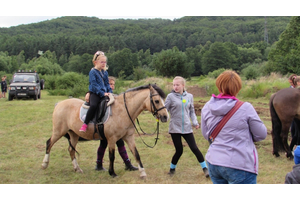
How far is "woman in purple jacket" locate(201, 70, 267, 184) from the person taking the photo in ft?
7.64

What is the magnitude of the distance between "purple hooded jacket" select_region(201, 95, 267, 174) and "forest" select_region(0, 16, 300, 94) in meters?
20.2

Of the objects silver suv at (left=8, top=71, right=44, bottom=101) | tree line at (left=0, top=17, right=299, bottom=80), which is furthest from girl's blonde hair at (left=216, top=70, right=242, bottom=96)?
tree line at (left=0, top=17, right=299, bottom=80)

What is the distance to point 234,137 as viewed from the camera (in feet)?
7.80

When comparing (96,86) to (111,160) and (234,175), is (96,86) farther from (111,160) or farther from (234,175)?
(234,175)

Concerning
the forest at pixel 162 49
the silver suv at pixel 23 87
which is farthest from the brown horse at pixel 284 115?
the silver suv at pixel 23 87

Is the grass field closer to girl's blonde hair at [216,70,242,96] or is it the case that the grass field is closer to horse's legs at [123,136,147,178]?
horse's legs at [123,136,147,178]

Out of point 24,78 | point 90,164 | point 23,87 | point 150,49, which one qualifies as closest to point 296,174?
point 90,164

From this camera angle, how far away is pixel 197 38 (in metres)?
90.2

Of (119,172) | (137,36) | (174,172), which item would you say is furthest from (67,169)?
(137,36)

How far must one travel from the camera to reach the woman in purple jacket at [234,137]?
2330mm

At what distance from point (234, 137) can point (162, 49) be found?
2670 inches

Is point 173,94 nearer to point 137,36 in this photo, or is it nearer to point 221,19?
point 137,36

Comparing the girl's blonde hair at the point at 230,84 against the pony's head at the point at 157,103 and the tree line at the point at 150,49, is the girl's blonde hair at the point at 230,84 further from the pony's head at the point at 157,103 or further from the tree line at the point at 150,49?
the tree line at the point at 150,49

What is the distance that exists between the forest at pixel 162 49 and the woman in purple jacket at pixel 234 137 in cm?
2020
